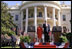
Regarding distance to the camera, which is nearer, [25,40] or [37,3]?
[25,40]

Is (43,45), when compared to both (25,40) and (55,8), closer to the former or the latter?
(25,40)

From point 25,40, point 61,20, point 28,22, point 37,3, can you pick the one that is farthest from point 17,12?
point 25,40

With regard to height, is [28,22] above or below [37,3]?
below

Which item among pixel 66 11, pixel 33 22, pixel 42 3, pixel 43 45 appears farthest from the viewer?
pixel 66 11

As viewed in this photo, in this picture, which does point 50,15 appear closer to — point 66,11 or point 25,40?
point 66,11

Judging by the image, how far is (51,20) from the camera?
36.4 meters

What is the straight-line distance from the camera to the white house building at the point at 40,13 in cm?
3516

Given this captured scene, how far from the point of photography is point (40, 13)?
38781mm

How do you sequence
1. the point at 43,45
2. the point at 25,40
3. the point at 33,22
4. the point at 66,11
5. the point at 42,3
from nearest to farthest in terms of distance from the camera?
the point at 43,45 → the point at 25,40 → the point at 42,3 → the point at 33,22 → the point at 66,11

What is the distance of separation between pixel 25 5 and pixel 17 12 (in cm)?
791

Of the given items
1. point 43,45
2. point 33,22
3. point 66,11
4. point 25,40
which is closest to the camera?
point 43,45

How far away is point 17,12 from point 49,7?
1155cm

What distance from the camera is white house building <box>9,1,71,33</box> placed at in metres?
35.2

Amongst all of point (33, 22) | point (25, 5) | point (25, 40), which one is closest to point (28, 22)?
point (33, 22)
